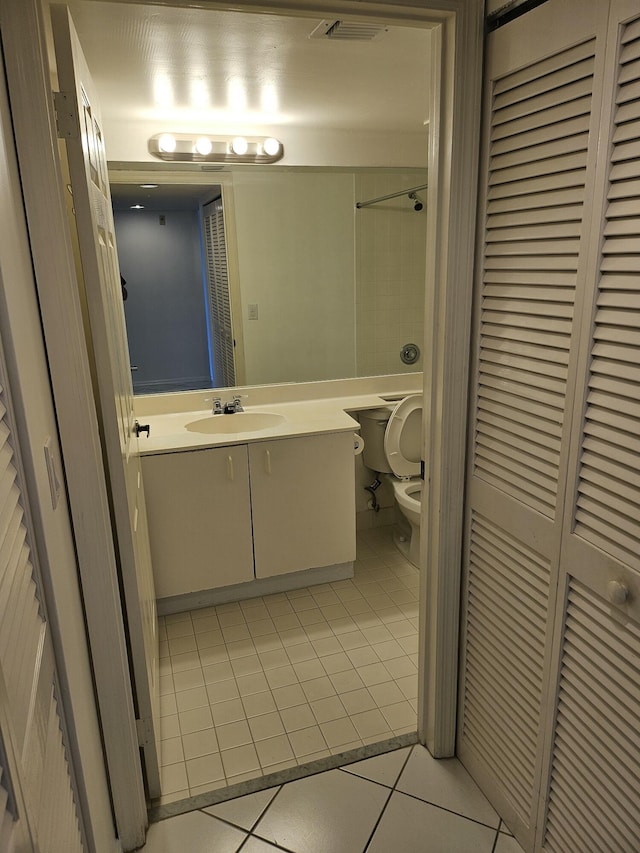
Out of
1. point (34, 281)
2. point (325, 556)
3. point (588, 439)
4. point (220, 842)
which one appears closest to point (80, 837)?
point (220, 842)

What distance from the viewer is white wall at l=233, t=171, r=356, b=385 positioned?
112 inches

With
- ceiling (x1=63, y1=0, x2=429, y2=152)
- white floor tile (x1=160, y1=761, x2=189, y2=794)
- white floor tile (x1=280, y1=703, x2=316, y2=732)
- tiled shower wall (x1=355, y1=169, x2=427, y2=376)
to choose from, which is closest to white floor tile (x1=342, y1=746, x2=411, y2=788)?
white floor tile (x1=280, y1=703, x2=316, y2=732)

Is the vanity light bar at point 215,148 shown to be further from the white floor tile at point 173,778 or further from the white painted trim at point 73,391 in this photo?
the white floor tile at point 173,778

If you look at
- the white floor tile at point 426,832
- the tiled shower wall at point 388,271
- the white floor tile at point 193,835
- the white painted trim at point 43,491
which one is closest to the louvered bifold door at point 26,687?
the white painted trim at point 43,491

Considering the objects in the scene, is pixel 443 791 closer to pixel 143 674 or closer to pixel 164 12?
pixel 143 674

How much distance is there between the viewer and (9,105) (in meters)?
1.07

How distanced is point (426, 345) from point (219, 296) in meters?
1.56

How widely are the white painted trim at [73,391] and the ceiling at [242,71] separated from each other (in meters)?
0.28

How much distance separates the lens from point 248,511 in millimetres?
2535

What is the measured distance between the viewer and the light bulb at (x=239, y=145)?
8.70 feet

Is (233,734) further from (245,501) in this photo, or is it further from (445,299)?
(445,299)

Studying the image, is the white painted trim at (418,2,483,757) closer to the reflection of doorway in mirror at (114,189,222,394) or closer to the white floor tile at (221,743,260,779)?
the white floor tile at (221,743,260,779)

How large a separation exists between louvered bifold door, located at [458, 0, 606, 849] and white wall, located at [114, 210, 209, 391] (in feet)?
5.47

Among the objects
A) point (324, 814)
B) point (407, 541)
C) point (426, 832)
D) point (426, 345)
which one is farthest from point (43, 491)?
point (407, 541)
